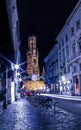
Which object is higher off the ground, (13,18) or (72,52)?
(13,18)

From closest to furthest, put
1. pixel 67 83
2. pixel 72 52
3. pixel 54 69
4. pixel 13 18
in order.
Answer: pixel 13 18, pixel 72 52, pixel 67 83, pixel 54 69

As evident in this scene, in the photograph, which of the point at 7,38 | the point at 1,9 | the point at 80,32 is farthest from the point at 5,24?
the point at 80,32

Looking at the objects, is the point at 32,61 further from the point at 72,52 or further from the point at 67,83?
the point at 72,52

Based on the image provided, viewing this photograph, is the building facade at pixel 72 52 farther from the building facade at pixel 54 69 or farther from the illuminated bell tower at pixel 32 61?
the illuminated bell tower at pixel 32 61

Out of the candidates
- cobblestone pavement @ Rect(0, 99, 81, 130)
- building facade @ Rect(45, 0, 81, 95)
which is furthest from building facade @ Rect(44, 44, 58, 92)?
cobblestone pavement @ Rect(0, 99, 81, 130)

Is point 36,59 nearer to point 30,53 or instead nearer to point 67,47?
point 30,53

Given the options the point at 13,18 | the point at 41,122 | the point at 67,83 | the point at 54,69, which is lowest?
the point at 41,122

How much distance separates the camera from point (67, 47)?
81.2m

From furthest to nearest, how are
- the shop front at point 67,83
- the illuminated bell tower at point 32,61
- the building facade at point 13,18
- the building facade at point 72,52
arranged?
the illuminated bell tower at point 32,61 < the shop front at point 67,83 < the building facade at point 72,52 < the building facade at point 13,18

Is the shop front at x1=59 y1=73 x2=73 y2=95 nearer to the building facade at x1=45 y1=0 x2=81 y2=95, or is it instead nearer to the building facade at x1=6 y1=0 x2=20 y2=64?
the building facade at x1=45 y1=0 x2=81 y2=95

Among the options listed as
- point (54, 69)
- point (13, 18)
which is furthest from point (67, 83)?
point (13, 18)

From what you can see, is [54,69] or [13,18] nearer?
[13,18]

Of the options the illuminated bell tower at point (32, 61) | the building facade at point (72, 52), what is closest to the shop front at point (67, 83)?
the building facade at point (72, 52)

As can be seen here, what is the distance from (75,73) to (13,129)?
188 feet
